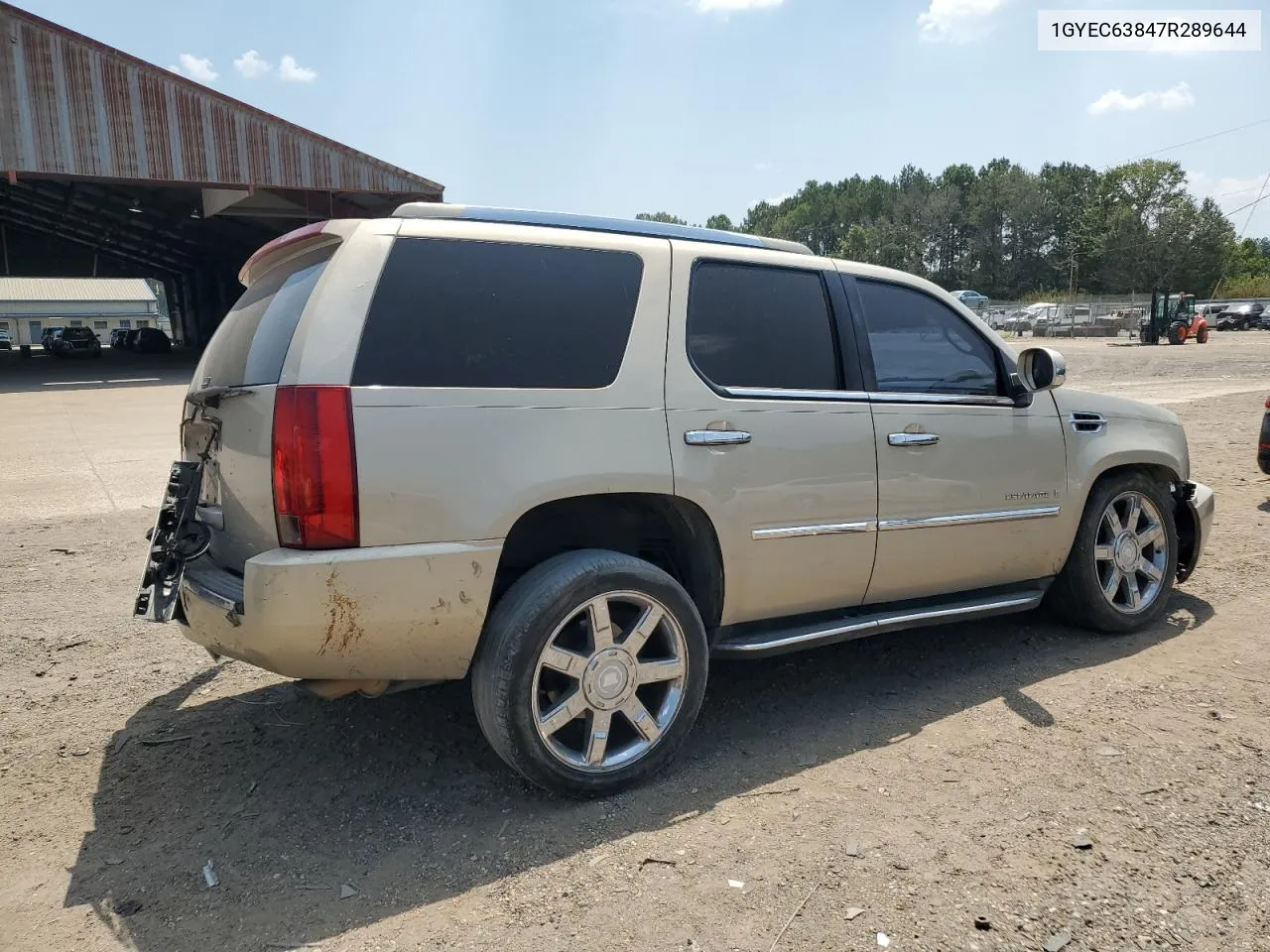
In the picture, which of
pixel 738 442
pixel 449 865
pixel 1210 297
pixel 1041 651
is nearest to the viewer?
pixel 449 865

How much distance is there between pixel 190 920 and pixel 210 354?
211cm

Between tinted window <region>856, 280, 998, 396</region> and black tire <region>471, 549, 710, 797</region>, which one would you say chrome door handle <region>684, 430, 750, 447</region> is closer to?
black tire <region>471, 549, 710, 797</region>

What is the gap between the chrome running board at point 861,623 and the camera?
3.36 meters

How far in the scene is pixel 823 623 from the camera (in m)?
3.56

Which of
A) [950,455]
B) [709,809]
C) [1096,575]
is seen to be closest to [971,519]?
[950,455]

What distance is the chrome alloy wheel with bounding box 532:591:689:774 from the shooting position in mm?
2893

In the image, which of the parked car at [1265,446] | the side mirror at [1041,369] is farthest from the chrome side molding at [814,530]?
the parked car at [1265,446]

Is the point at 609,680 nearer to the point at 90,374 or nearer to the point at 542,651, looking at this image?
the point at 542,651

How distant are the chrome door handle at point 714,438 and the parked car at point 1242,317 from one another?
62.3 meters

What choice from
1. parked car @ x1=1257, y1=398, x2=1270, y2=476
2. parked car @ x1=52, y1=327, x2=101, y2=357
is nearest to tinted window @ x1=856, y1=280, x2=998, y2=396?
parked car @ x1=1257, y1=398, x2=1270, y2=476

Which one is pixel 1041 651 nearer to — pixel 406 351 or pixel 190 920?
pixel 406 351

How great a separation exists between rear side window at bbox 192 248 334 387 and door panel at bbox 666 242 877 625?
127cm

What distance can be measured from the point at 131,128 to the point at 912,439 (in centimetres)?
2547

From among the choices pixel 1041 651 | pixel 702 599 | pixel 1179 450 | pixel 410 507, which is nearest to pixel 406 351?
pixel 410 507
